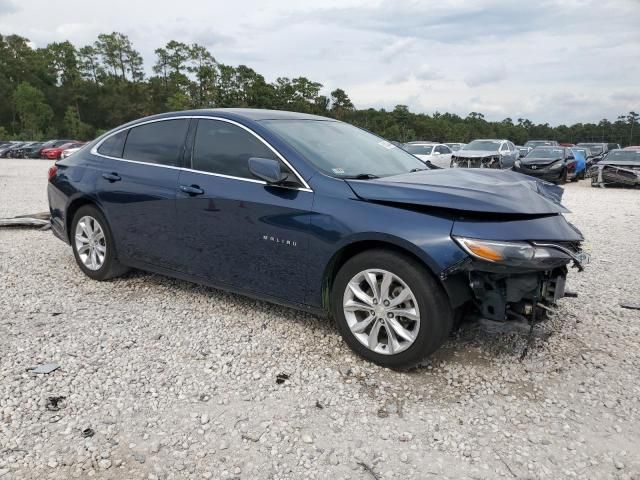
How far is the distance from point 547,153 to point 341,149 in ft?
61.1

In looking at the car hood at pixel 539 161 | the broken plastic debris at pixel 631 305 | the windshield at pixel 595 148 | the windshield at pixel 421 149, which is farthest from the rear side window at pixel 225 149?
the windshield at pixel 595 148

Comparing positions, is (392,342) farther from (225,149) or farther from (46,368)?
(46,368)

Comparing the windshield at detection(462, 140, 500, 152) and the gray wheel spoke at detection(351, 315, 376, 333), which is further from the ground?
the windshield at detection(462, 140, 500, 152)

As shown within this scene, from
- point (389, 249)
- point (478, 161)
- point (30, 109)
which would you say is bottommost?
point (478, 161)

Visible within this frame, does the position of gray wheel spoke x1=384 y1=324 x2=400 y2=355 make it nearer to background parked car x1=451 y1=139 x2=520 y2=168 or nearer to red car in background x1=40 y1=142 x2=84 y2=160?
background parked car x1=451 y1=139 x2=520 y2=168

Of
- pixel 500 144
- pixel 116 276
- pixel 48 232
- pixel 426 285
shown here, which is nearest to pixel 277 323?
Result: pixel 426 285

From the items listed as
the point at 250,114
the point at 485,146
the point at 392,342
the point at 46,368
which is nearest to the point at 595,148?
the point at 485,146

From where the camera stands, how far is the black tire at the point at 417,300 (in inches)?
125

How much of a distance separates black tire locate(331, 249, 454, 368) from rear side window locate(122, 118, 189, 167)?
1972 mm

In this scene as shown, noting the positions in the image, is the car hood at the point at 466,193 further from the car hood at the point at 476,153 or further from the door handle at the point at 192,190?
the car hood at the point at 476,153

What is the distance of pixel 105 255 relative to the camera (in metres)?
5.04

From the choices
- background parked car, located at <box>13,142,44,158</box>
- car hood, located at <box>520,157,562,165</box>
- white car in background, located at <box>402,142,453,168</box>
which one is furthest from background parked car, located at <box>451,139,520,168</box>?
background parked car, located at <box>13,142,44,158</box>

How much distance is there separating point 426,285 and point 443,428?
81 cm

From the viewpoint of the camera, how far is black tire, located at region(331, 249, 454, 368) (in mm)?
3170
